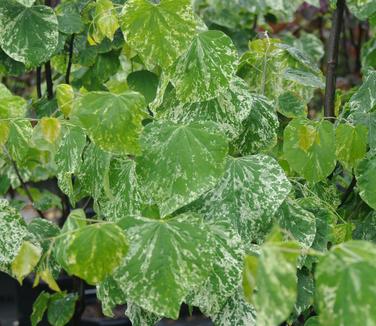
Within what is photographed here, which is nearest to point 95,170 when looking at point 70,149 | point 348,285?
point 70,149

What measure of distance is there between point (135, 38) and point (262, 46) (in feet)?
1.31

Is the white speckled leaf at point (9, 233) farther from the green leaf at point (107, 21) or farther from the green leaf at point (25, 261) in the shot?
the green leaf at point (107, 21)

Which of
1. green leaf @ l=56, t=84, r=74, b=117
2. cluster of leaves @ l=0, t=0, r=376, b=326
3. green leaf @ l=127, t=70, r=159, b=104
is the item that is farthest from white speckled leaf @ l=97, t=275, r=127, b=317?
green leaf @ l=127, t=70, r=159, b=104

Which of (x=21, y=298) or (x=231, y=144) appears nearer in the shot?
(x=231, y=144)

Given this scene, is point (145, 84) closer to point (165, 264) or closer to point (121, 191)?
point (121, 191)

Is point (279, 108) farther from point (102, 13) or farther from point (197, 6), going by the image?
point (197, 6)

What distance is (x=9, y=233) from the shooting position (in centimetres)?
100

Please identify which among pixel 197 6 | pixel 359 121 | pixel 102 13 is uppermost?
pixel 102 13

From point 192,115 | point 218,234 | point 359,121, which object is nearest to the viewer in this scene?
point 218,234

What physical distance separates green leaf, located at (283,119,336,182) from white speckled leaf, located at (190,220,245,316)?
0.21m

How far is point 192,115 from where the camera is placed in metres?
0.98

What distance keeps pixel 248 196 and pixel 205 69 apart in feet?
0.57

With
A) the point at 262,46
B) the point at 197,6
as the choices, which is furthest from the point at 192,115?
the point at 197,6

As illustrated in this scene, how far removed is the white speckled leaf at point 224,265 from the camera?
846 mm
